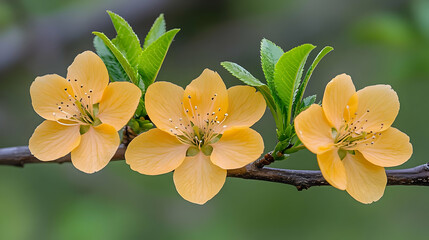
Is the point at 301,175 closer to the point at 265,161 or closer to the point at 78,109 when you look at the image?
the point at 265,161

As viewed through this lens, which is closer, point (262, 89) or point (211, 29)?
point (262, 89)

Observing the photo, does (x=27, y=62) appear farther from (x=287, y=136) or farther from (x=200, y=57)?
(x=287, y=136)

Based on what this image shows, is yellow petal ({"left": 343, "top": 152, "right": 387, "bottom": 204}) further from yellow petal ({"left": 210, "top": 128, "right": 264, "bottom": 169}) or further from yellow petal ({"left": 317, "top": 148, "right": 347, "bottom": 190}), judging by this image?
yellow petal ({"left": 210, "top": 128, "right": 264, "bottom": 169})

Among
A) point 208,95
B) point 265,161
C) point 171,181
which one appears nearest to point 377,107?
point 265,161

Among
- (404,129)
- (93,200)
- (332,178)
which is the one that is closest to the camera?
(332,178)

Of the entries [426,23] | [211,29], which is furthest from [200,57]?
[426,23]

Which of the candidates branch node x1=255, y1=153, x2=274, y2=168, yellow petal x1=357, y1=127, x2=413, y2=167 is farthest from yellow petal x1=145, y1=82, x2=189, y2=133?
yellow petal x1=357, y1=127, x2=413, y2=167

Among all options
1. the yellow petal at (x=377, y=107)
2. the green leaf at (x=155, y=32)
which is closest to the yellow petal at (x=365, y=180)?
the yellow petal at (x=377, y=107)
